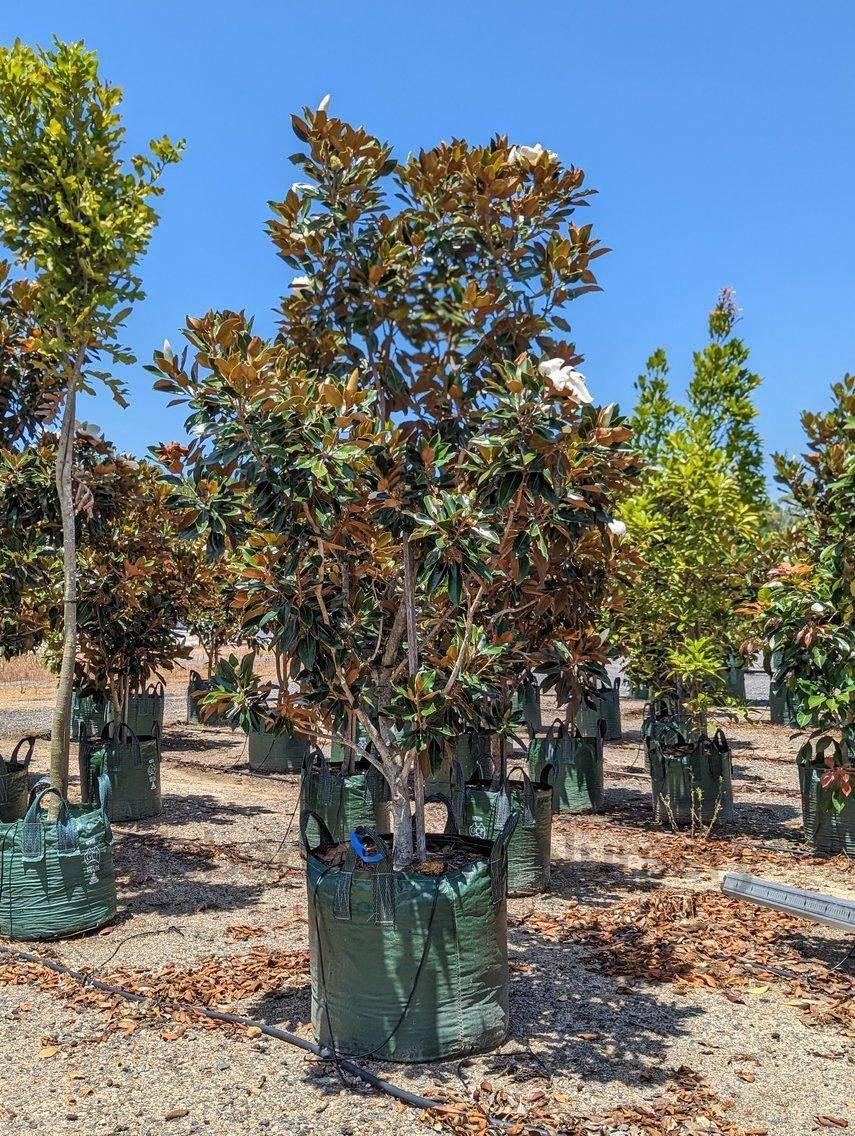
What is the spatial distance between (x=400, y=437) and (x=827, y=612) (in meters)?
3.23

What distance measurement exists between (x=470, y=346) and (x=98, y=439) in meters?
3.95

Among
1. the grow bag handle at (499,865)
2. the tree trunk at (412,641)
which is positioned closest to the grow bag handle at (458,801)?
the tree trunk at (412,641)

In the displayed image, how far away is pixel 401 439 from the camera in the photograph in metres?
4.29

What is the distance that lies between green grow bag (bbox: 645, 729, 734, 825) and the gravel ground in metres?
1.09

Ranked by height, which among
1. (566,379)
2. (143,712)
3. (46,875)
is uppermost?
(566,379)

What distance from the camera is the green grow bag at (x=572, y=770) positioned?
33.0 feet

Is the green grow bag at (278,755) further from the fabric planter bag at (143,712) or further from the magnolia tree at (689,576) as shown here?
the magnolia tree at (689,576)

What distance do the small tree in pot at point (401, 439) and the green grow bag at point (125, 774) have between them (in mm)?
4884

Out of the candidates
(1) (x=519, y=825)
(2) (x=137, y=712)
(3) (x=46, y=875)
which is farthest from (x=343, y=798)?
(2) (x=137, y=712)

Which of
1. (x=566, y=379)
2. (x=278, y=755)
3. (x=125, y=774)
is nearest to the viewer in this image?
(x=566, y=379)

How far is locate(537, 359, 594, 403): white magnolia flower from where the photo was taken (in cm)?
387

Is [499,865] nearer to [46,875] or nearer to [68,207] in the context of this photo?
[46,875]

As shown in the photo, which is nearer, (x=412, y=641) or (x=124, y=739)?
(x=412, y=641)

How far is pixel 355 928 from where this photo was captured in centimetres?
416
